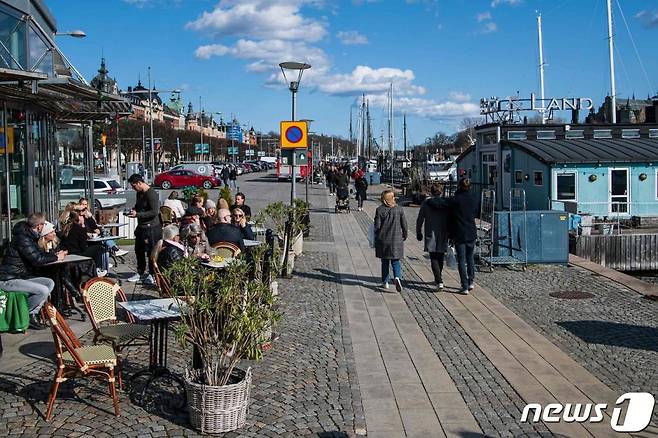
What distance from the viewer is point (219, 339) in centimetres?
594

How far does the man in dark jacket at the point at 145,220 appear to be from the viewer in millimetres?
11445

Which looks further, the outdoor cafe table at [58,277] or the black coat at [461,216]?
the black coat at [461,216]

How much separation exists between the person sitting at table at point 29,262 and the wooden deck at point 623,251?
14.9 metres

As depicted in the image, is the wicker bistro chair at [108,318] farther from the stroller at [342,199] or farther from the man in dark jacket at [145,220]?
the stroller at [342,199]

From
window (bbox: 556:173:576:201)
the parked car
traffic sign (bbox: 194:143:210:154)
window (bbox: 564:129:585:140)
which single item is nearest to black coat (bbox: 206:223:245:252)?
the parked car

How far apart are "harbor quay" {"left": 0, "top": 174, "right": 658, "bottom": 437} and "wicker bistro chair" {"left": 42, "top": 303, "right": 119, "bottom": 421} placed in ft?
0.74

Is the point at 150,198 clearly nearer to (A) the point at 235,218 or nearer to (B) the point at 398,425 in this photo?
(A) the point at 235,218

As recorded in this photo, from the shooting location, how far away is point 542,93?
136 ft

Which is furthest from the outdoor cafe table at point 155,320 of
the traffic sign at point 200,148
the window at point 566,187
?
the traffic sign at point 200,148

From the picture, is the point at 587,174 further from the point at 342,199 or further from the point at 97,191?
the point at 97,191

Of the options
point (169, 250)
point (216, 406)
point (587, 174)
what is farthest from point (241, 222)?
point (587, 174)

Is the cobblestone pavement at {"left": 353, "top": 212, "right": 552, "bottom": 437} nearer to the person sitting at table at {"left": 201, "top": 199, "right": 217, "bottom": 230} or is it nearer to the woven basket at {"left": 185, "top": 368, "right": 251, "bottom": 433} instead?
the woven basket at {"left": 185, "top": 368, "right": 251, "bottom": 433}

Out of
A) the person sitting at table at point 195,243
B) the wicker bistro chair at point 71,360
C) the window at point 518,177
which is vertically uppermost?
the window at point 518,177

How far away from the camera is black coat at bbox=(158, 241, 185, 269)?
9398 mm
